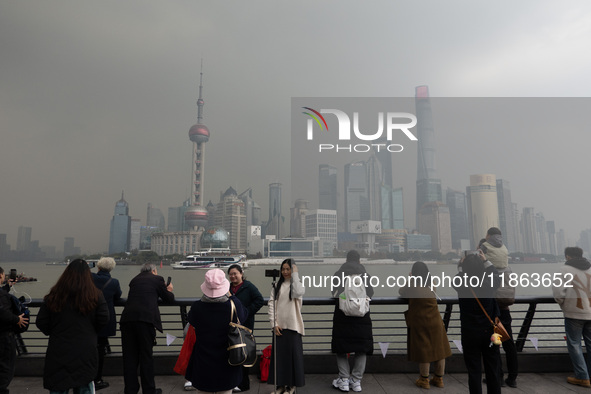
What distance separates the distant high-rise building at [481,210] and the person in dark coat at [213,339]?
3.40m

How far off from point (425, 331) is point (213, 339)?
2.31 m

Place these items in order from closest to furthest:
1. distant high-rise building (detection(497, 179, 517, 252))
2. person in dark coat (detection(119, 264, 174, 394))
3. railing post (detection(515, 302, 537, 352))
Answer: person in dark coat (detection(119, 264, 174, 394)) → railing post (detection(515, 302, 537, 352)) → distant high-rise building (detection(497, 179, 517, 252))

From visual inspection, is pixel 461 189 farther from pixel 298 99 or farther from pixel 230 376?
pixel 230 376

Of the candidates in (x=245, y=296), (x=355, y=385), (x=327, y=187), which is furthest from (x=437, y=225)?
(x=245, y=296)

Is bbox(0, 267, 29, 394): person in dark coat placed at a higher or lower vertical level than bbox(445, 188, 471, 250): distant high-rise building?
lower

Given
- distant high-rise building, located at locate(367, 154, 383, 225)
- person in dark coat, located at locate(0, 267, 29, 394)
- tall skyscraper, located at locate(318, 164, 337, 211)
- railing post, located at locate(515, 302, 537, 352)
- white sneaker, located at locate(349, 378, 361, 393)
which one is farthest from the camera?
tall skyscraper, located at locate(318, 164, 337, 211)

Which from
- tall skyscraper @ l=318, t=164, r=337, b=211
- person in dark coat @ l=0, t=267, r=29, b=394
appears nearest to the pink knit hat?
person in dark coat @ l=0, t=267, r=29, b=394

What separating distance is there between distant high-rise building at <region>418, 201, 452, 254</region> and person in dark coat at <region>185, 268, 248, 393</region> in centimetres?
285

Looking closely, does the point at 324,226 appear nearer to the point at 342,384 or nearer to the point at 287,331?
the point at 287,331

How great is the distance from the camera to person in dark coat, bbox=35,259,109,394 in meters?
2.63

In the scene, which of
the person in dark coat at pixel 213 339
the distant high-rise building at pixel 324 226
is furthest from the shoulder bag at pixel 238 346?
the distant high-rise building at pixel 324 226

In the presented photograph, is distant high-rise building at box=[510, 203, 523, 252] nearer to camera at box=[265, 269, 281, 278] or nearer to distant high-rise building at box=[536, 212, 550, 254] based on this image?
distant high-rise building at box=[536, 212, 550, 254]

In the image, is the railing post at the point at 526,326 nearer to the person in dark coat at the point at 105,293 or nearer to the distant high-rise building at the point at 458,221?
the distant high-rise building at the point at 458,221

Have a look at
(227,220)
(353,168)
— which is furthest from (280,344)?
(227,220)
